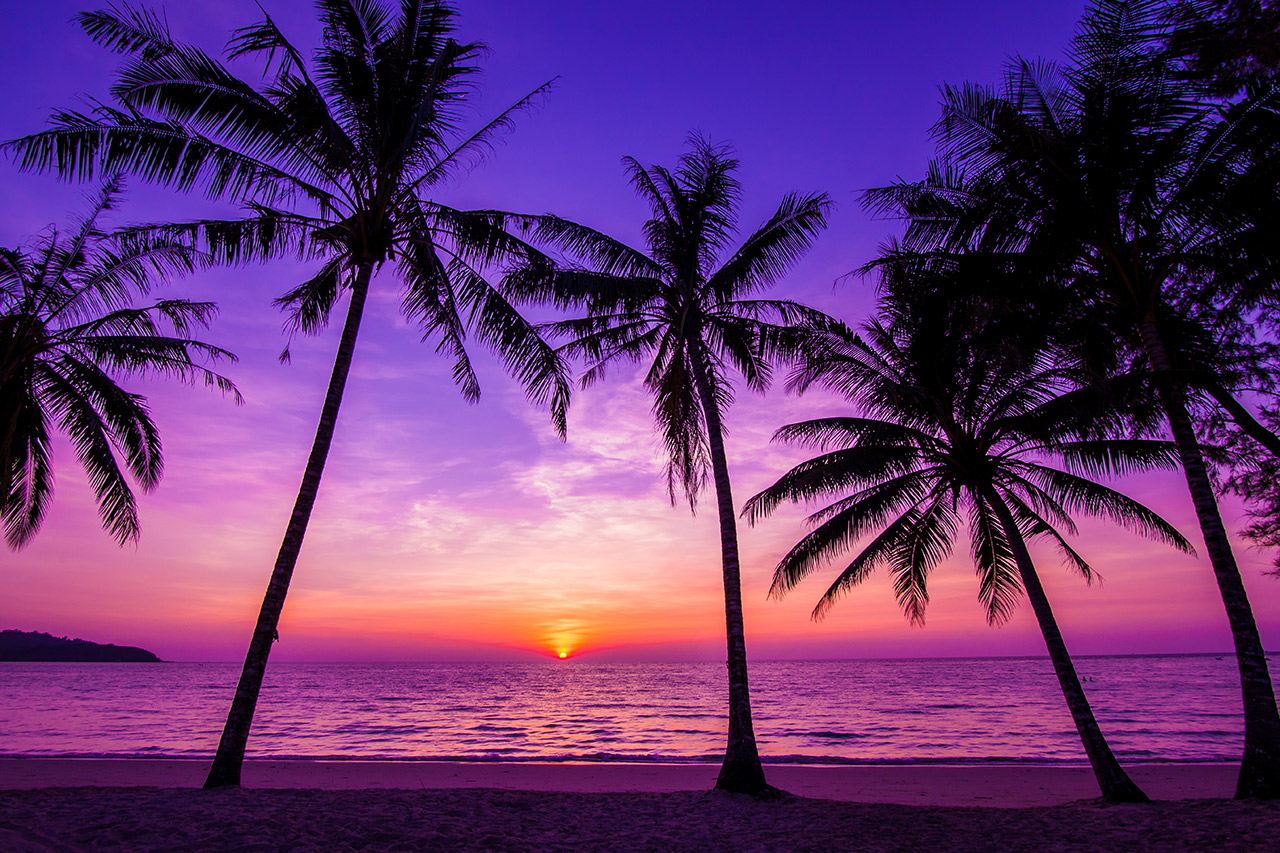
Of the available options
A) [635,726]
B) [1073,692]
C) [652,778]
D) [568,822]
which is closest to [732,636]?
[568,822]

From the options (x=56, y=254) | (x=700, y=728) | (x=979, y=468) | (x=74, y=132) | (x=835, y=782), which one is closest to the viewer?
(x=74, y=132)

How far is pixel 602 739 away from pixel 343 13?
2242 cm

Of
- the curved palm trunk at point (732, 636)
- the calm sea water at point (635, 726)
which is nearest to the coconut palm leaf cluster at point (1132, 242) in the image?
the curved palm trunk at point (732, 636)

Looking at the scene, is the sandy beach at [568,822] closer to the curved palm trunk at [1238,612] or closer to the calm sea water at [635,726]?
the curved palm trunk at [1238,612]

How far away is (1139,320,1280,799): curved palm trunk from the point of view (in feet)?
24.6

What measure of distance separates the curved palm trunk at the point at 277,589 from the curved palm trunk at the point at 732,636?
5.29 metres

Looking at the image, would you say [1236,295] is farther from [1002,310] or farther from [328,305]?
[328,305]

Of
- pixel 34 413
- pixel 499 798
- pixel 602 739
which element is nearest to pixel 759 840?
pixel 499 798

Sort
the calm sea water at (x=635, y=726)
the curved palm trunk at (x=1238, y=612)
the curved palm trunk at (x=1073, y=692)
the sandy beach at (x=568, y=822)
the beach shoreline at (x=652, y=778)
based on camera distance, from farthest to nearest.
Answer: the calm sea water at (x=635, y=726) → the beach shoreline at (x=652, y=778) → the curved palm trunk at (x=1073, y=692) → the curved palm trunk at (x=1238, y=612) → the sandy beach at (x=568, y=822)

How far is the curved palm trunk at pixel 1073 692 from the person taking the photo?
8.70 m

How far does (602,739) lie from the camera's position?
23656mm

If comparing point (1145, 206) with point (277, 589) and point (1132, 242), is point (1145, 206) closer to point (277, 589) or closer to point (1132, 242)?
point (1132, 242)

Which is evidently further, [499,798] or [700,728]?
[700,728]

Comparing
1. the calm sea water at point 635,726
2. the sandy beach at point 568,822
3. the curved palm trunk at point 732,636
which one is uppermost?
the curved palm trunk at point 732,636
